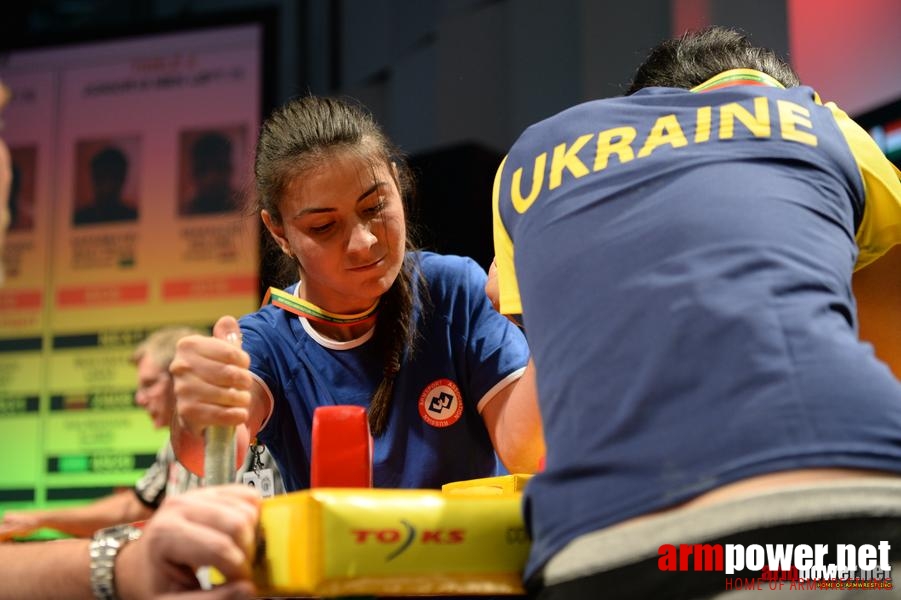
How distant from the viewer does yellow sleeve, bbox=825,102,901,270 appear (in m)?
1.09

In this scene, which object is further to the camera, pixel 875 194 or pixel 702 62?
pixel 702 62

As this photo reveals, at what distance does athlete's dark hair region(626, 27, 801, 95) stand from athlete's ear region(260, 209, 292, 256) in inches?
27.0

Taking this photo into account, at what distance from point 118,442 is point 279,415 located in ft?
8.59

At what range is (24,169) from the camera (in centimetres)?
436

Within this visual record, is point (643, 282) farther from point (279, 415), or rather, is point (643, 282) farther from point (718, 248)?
point (279, 415)

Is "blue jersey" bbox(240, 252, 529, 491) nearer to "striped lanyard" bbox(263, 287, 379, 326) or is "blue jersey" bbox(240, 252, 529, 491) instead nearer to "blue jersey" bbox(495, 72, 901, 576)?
"striped lanyard" bbox(263, 287, 379, 326)

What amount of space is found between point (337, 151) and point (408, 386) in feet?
1.37

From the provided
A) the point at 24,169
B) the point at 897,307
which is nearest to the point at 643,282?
the point at 897,307

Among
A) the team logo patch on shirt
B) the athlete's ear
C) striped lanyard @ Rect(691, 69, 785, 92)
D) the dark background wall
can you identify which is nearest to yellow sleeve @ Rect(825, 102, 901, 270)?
striped lanyard @ Rect(691, 69, 785, 92)

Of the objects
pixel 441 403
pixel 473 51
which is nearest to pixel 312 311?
pixel 441 403

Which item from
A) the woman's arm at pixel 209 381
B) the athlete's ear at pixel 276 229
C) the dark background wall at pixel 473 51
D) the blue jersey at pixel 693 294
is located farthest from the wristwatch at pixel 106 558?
the dark background wall at pixel 473 51

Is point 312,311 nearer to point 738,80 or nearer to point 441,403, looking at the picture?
point 441,403

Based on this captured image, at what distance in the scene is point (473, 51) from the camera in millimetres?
3953

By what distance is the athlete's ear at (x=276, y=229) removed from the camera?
1788 mm
